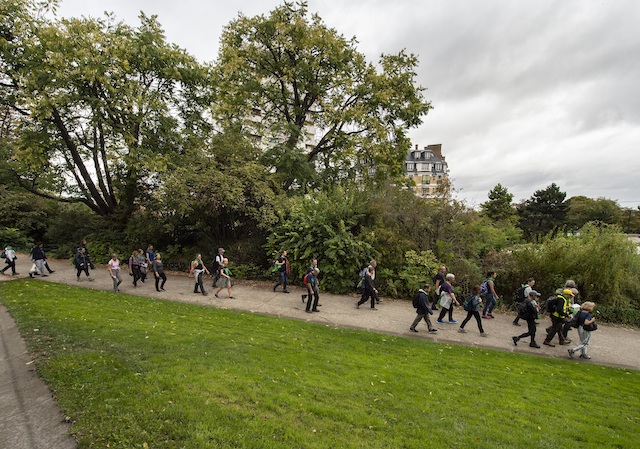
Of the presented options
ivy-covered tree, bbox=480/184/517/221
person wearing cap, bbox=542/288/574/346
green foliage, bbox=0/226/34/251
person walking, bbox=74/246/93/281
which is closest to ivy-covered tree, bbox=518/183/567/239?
ivy-covered tree, bbox=480/184/517/221

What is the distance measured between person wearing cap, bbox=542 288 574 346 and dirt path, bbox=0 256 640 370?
0.24 metres

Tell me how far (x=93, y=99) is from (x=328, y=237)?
12.3m

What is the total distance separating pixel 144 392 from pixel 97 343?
257cm

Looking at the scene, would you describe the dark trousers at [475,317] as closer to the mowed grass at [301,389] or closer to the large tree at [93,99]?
the mowed grass at [301,389]

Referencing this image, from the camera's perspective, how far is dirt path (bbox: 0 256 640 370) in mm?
8828

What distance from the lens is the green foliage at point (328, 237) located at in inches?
532

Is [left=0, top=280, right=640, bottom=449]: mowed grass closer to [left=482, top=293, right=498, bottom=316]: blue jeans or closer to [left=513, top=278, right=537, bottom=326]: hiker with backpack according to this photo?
[left=513, top=278, right=537, bottom=326]: hiker with backpack

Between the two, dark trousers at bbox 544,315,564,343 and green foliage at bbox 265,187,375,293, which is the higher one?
green foliage at bbox 265,187,375,293

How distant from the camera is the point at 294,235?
14312 millimetres

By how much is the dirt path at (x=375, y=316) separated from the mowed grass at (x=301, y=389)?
2.90 ft

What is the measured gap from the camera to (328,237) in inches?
552

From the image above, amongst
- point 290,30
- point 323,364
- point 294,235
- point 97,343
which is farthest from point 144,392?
point 290,30

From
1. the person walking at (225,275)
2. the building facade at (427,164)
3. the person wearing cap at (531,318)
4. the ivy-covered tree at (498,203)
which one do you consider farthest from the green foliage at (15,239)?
the building facade at (427,164)

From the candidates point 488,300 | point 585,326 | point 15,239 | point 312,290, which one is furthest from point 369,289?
point 15,239
